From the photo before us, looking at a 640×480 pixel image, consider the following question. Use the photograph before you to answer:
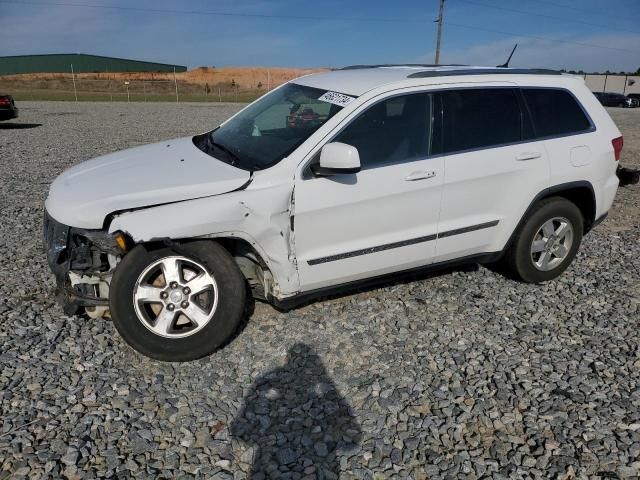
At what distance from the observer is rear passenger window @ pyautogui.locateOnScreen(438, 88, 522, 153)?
387 centimetres

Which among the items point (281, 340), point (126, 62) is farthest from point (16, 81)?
point (281, 340)

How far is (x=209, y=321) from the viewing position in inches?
131

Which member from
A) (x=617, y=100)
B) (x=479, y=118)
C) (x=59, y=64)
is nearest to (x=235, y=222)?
(x=479, y=118)

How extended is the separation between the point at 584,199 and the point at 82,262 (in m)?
4.22

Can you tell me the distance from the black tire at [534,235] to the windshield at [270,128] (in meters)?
1.98

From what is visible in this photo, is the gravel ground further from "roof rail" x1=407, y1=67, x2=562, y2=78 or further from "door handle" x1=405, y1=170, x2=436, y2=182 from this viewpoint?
"roof rail" x1=407, y1=67, x2=562, y2=78

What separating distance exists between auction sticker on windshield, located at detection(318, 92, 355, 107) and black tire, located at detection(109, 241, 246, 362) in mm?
1361

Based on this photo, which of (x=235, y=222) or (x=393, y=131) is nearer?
(x=235, y=222)

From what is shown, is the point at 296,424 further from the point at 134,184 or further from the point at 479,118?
the point at 479,118

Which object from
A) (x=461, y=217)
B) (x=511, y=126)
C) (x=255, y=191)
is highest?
(x=511, y=126)

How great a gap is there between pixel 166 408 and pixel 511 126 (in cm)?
333

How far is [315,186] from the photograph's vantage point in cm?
336

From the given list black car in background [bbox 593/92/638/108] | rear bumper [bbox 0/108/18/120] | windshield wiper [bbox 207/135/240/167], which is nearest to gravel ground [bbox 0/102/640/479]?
windshield wiper [bbox 207/135/240/167]

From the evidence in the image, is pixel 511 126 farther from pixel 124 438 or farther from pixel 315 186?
pixel 124 438
